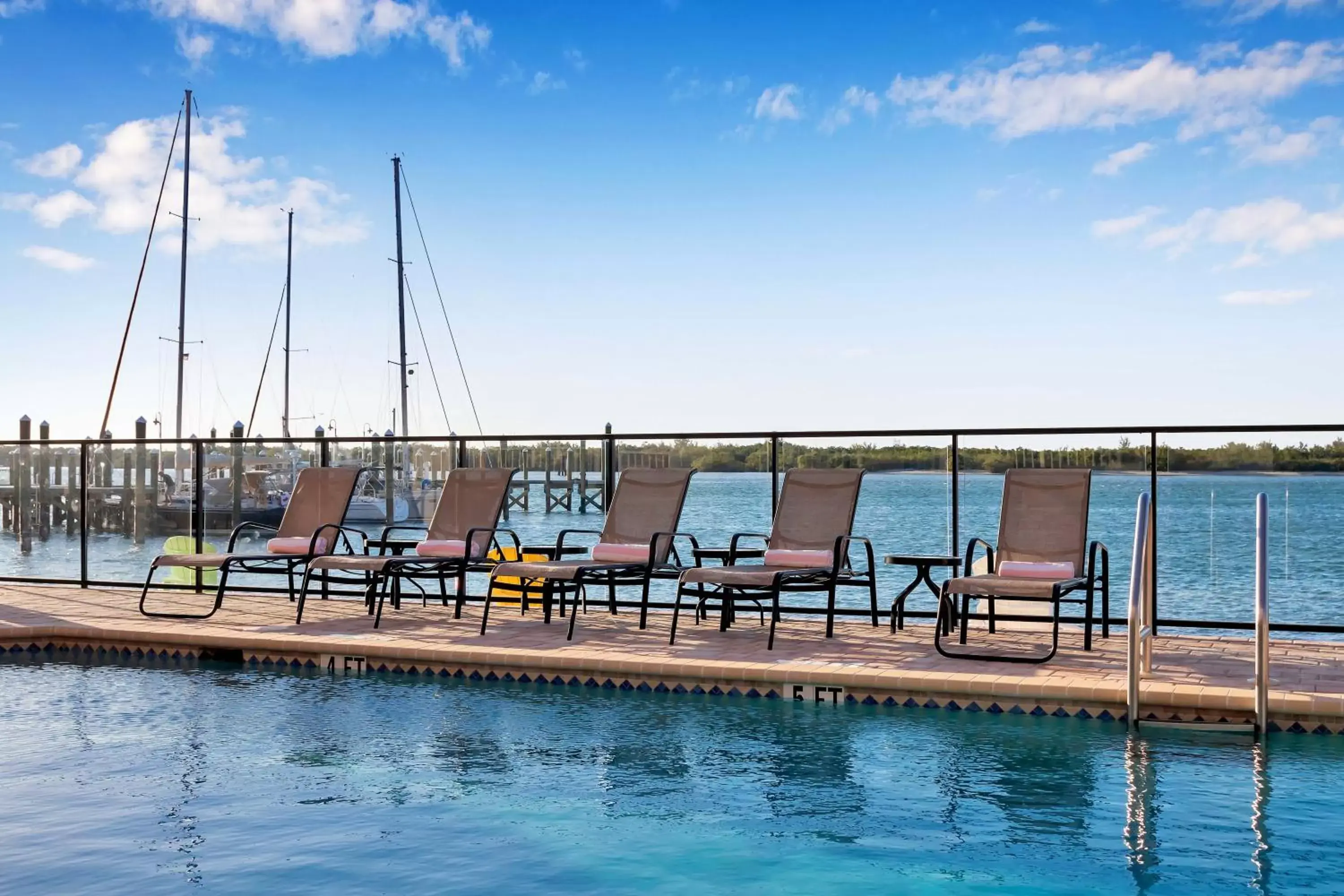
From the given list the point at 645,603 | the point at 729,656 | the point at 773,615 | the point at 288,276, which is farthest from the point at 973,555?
the point at 288,276

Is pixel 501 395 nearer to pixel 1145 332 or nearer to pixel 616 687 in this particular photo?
pixel 1145 332

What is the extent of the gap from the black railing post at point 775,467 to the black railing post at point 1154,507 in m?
2.08

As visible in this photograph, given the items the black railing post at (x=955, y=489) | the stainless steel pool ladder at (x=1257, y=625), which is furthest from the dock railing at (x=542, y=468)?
the stainless steel pool ladder at (x=1257, y=625)

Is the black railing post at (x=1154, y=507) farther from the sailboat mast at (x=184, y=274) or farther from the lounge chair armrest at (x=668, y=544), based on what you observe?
the sailboat mast at (x=184, y=274)

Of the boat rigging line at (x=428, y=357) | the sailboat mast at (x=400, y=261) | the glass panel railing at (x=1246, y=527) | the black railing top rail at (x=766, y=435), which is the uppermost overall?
the sailboat mast at (x=400, y=261)

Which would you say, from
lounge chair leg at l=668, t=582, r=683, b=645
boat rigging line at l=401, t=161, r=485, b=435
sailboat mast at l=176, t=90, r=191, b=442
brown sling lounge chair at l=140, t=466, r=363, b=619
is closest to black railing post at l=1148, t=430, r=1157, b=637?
lounge chair leg at l=668, t=582, r=683, b=645

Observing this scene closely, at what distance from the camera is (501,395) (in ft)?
121

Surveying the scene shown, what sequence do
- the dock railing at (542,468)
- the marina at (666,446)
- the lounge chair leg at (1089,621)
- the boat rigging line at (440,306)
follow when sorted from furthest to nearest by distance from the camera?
the boat rigging line at (440,306) → the dock railing at (542,468) → the lounge chair leg at (1089,621) → the marina at (666,446)

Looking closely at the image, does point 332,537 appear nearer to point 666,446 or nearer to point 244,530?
point 244,530

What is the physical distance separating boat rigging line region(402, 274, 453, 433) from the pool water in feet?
70.5

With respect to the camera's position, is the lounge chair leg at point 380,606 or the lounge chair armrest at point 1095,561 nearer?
the lounge chair armrest at point 1095,561

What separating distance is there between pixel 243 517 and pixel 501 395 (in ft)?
85.3

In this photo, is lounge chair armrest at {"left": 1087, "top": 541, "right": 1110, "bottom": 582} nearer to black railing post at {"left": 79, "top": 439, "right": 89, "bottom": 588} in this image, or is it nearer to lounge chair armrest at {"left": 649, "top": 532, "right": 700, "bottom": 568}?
lounge chair armrest at {"left": 649, "top": 532, "right": 700, "bottom": 568}

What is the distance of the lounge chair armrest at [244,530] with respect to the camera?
314 inches
